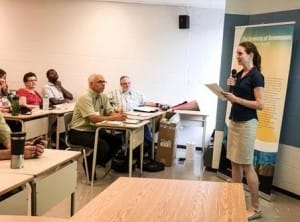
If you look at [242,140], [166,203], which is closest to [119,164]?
[242,140]

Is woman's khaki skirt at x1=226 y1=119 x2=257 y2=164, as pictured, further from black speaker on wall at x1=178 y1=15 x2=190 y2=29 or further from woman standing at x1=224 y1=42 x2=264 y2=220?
black speaker on wall at x1=178 y1=15 x2=190 y2=29

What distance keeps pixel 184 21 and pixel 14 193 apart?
5.39m

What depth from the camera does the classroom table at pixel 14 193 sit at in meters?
1.93

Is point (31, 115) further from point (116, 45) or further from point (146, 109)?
point (116, 45)

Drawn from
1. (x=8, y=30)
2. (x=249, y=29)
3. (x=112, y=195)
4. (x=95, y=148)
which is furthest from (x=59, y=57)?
(x=112, y=195)

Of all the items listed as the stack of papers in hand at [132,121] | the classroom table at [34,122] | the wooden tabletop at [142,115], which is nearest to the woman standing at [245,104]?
the stack of papers in hand at [132,121]

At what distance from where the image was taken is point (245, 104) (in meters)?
3.48

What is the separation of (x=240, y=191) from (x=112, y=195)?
2.13 feet

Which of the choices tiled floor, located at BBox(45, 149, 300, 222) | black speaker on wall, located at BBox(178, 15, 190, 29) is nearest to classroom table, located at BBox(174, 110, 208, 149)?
tiled floor, located at BBox(45, 149, 300, 222)

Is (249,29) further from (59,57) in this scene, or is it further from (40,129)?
(59,57)

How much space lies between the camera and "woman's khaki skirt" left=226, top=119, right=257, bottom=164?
3.57 m

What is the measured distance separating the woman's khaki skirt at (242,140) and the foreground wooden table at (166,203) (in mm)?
1511

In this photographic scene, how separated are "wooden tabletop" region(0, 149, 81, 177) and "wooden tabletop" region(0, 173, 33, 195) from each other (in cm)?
7

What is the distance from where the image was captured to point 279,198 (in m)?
4.53
